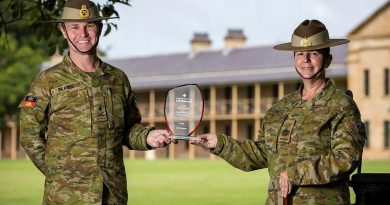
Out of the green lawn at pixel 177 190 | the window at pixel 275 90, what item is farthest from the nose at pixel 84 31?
the window at pixel 275 90

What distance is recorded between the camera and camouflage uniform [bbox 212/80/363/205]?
5145mm

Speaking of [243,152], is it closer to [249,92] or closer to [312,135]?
[312,135]

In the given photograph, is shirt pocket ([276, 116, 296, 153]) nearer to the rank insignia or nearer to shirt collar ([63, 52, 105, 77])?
shirt collar ([63, 52, 105, 77])

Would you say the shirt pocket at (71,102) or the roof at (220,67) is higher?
the roof at (220,67)

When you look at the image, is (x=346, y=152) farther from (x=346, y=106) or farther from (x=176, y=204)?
(x=176, y=204)

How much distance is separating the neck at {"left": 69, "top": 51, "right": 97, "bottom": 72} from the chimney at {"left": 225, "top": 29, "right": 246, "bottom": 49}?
2505 inches

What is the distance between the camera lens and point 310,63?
5.36 m

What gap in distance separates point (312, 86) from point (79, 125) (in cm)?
138

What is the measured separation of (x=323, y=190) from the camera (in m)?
5.26

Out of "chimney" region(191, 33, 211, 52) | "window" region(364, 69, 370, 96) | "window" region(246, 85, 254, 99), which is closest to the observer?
"window" region(364, 69, 370, 96)

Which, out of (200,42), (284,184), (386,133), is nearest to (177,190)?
(284,184)

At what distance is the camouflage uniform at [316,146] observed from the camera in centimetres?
514

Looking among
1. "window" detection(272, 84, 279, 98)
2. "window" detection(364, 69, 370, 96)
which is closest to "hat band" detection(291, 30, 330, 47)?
"window" detection(364, 69, 370, 96)

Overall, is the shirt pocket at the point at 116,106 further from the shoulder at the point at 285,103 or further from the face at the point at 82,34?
→ the shoulder at the point at 285,103
